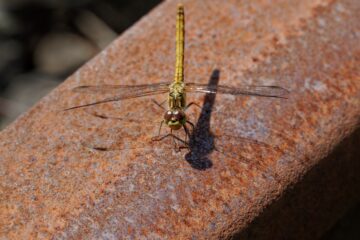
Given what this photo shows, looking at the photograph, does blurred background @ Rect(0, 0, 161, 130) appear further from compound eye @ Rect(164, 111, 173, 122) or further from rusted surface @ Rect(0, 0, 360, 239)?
compound eye @ Rect(164, 111, 173, 122)

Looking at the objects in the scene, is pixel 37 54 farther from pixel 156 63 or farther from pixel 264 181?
pixel 264 181

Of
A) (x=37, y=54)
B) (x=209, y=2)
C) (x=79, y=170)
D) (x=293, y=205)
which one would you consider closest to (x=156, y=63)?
(x=209, y=2)

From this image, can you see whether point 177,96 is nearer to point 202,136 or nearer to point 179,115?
point 179,115

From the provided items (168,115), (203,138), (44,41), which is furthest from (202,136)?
(44,41)

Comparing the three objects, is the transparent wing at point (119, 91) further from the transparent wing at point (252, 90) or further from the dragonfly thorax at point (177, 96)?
the transparent wing at point (252, 90)

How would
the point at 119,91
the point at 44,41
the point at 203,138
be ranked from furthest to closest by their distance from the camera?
the point at 44,41
the point at 119,91
the point at 203,138

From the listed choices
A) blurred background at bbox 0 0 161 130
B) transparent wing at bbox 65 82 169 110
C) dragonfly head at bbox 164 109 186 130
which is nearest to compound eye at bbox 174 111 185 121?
dragonfly head at bbox 164 109 186 130
